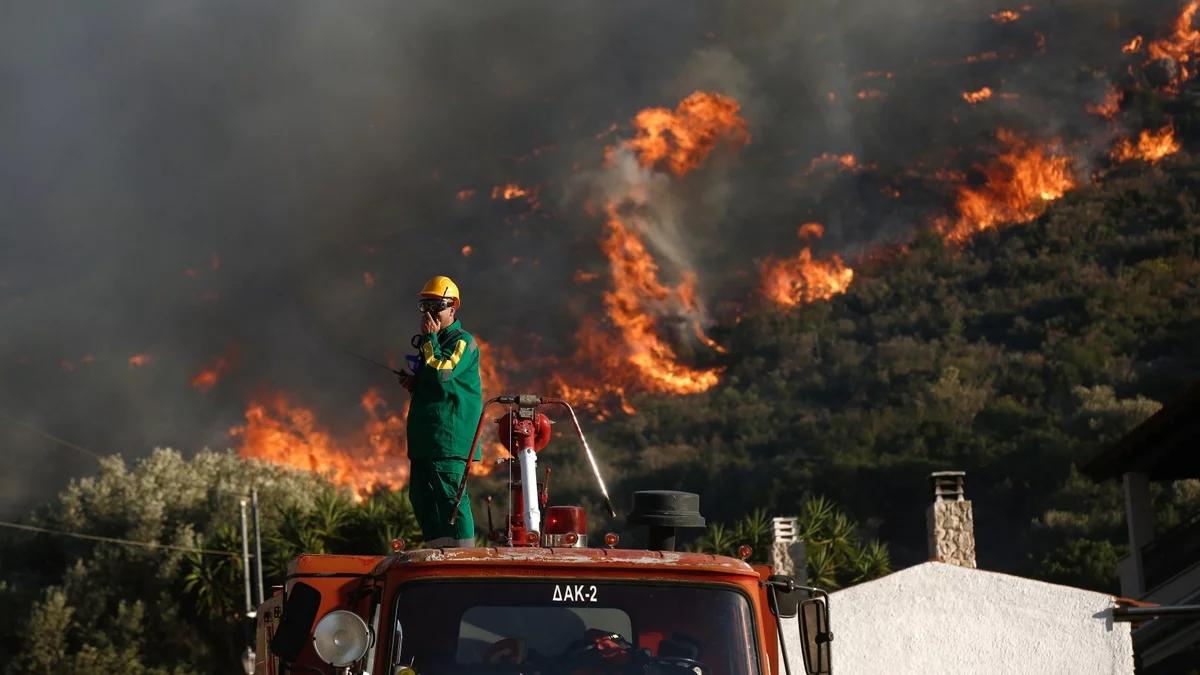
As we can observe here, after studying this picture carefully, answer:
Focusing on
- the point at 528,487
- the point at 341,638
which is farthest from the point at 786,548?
the point at 341,638

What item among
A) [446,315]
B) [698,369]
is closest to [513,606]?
[446,315]

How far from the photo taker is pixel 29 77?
109688mm

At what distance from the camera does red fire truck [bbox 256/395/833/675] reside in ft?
21.8

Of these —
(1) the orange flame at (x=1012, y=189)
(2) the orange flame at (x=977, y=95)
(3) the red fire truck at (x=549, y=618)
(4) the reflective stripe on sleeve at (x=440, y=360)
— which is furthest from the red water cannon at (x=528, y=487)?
(2) the orange flame at (x=977, y=95)

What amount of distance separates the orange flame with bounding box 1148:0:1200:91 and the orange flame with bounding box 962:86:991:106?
384 inches

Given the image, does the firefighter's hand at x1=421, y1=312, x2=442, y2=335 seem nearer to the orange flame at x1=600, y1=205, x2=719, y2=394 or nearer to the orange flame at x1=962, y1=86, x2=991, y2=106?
the orange flame at x1=600, y1=205, x2=719, y2=394

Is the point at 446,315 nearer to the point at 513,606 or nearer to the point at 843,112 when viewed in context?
the point at 513,606

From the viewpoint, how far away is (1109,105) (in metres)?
99.1

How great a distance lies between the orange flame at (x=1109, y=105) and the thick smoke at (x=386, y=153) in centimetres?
106

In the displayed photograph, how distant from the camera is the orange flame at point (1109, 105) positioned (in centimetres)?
9825

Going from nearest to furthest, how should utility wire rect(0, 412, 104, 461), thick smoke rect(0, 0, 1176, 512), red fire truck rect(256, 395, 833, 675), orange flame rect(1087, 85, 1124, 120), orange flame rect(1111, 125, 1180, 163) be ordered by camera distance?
red fire truck rect(256, 395, 833, 675) → utility wire rect(0, 412, 104, 461) → orange flame rect(1111, 125, 1180, 163) → thick smoke rect(0, 0, 1176, 512) → orange flame rect(1087, 85, 1124, 120)

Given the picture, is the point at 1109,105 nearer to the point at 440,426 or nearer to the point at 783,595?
the point at 440,426

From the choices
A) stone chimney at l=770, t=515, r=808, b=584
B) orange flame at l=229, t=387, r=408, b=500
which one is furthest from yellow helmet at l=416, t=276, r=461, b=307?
orange flame at l=229, t=387, r=408, b=500

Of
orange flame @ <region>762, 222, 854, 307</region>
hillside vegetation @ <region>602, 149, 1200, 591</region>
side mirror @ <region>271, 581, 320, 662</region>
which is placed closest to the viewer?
side mirror @ <region>271, 581, 320, 662</region>
